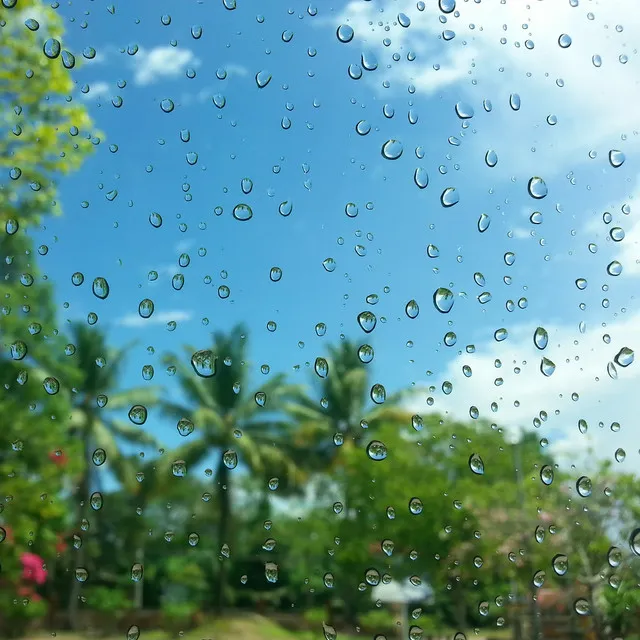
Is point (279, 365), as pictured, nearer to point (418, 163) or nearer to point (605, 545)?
point (418, 163)

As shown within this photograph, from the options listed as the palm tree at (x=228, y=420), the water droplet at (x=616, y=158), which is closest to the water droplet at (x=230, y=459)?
the palm tree at (x=228, y=420)

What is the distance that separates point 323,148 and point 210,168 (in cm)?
16

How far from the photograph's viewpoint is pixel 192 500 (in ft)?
3.01

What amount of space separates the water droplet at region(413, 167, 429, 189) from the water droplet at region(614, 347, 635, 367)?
1.19 ft

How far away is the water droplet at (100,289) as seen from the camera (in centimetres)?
91

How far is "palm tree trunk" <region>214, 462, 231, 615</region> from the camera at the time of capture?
916mm

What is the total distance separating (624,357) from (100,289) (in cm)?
74

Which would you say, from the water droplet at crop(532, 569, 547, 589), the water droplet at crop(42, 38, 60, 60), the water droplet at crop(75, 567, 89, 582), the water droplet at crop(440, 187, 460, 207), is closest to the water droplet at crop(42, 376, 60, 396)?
the water droplet at crop(75, 567, 89, 582)

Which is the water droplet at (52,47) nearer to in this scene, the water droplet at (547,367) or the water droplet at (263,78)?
the water droplet at (263,78)

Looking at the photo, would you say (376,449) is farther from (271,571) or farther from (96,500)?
(96,500)

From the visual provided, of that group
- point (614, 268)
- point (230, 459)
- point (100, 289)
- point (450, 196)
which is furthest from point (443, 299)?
point (100, 289)

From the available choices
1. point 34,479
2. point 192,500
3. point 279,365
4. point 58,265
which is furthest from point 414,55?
point 34,479

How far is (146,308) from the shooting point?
36.2 inches

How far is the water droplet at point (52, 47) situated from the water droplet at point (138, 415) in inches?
20.8
